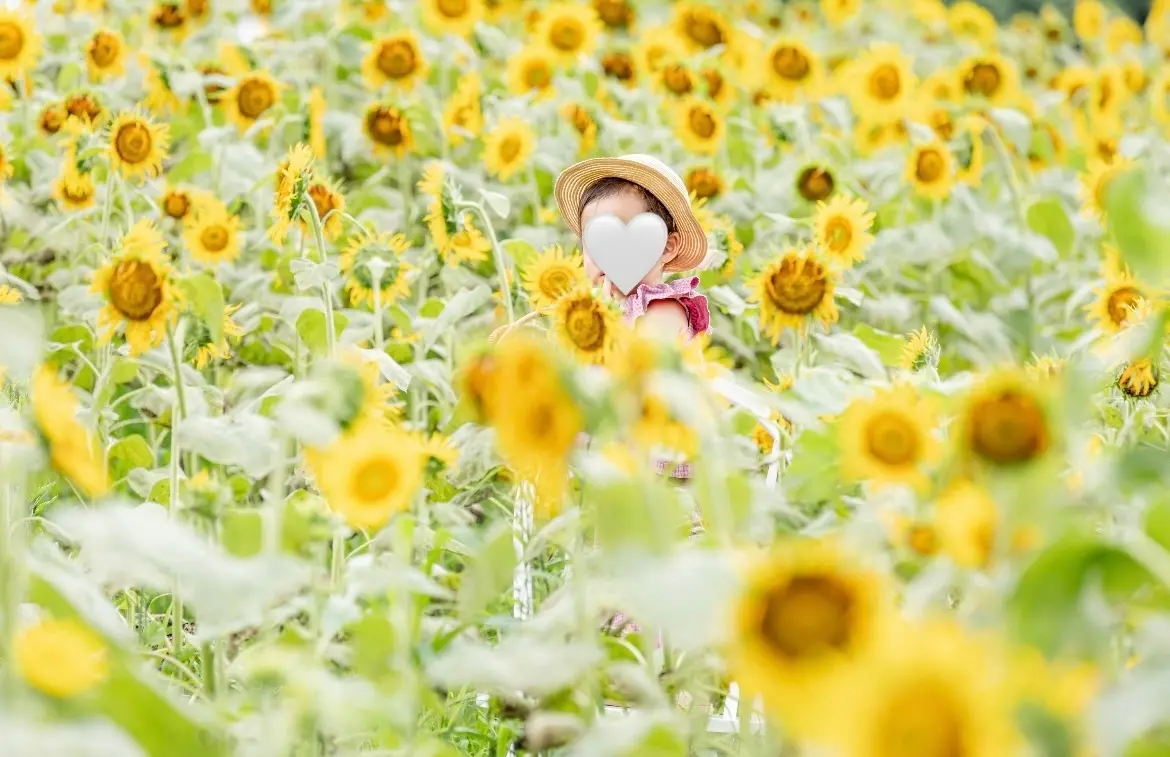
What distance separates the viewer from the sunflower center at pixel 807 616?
69 centimetres

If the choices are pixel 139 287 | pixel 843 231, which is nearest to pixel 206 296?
pixel 139 287

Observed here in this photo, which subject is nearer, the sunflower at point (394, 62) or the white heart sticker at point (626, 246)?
the white heart sticker at point (626, 246)

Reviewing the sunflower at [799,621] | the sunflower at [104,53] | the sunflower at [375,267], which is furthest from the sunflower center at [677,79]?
the sunflower at [799,621]

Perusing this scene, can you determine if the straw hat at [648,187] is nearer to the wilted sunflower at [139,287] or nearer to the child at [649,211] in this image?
the child at [649,211]

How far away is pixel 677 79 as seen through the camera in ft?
10.3

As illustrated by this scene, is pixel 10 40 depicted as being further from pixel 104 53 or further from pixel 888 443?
pixel 888 443

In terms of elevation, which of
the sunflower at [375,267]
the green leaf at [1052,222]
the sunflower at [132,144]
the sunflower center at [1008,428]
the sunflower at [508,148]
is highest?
the green leaf at [1052,222]

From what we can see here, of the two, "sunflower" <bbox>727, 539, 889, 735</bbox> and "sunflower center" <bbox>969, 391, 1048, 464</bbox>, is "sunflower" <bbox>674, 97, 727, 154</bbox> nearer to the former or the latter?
"sunflower center" <bbox>969, 391, 1048, 464</bbox>

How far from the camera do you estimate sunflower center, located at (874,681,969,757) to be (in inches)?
24.7

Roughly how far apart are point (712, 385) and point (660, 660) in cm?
24

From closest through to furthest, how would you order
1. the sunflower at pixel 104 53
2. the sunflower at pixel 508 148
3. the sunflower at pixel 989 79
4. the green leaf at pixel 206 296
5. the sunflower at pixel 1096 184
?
the green leaf at pixel 206 296 → the sunflower at pixel 1096 184 → the sunflower at pixel 508 148 → the sunflower at pixel 104 53 → the sunflower at pixel 989 79

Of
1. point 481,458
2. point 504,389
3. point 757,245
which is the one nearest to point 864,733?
point 504,389

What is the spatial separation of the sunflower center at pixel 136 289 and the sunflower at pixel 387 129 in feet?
5.17

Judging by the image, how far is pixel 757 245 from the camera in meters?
2.72
